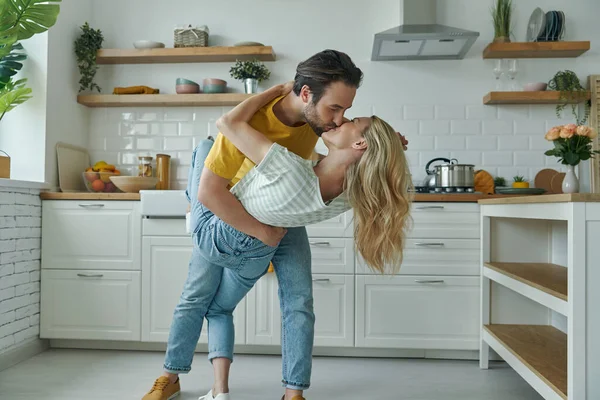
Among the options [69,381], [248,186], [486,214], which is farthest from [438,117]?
[69,381]

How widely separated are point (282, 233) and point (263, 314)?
1371mm

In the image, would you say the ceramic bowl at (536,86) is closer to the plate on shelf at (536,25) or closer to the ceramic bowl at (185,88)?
the plate on shelf at (536,25)

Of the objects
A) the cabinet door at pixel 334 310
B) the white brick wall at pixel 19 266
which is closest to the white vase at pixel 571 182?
the cabinet door at pixel 334 310

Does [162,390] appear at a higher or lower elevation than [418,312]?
lower

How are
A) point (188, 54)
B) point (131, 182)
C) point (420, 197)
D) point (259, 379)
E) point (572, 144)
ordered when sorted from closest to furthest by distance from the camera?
point (572, 144) < point (259, 379) < point (420, 197) < point (131, 182) < point (188, 54)

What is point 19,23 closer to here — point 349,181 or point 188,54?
point 188,54

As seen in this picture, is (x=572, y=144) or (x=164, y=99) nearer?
(x=572, y=144)

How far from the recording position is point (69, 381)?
279cm

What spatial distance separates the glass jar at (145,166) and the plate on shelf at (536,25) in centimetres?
262

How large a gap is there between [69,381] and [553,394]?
6.97ft

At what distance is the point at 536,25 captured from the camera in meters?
3.76

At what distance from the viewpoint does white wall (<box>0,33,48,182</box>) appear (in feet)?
11.6

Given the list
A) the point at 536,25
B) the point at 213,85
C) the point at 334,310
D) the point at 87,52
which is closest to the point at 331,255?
the point at 334,310

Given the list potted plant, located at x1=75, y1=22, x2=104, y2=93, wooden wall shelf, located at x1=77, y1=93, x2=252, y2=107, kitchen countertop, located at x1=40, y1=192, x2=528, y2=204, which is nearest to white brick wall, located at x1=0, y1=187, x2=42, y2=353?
kitchen countertop, located at x1=40, y1=192, x2=528, y2=204
